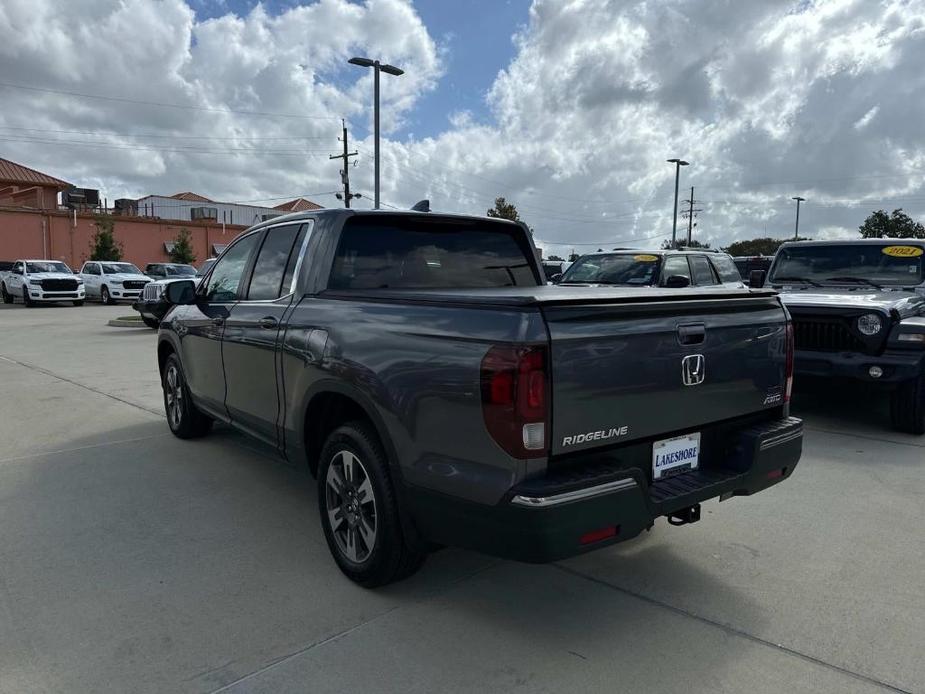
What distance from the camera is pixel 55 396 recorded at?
27.0ft

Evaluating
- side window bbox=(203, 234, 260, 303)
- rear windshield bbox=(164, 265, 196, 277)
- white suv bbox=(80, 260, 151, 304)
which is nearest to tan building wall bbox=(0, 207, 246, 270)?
white suv bbox=(80, 260, 151, 304)

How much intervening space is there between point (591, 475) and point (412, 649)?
3.48 ft

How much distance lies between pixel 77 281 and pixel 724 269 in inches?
950

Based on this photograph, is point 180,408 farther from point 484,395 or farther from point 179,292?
point 484,395

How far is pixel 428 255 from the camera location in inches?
165

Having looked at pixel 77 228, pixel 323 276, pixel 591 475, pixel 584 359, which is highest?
pixel 77 228

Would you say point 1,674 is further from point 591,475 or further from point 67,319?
point 67,319

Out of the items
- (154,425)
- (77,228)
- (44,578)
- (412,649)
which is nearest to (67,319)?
(154,425)

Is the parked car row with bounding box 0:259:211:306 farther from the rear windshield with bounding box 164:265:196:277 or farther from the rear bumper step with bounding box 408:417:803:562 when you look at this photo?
the rear bumper step with bounding box 408:417:803:562

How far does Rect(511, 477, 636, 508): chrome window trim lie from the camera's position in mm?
2480

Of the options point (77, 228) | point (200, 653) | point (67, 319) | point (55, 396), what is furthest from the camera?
point (77, 228)

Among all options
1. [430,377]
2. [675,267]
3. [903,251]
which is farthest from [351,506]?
[675,267]

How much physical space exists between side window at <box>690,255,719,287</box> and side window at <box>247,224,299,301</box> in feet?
24.6

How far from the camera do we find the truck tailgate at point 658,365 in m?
2.61
